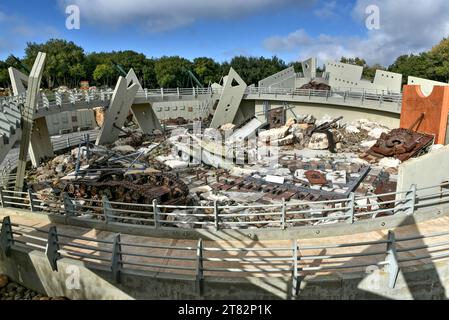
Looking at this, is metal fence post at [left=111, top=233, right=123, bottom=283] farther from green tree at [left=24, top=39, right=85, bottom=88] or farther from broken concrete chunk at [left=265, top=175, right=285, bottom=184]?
green tree at [left=24, top=39, right=85, bottom=88]

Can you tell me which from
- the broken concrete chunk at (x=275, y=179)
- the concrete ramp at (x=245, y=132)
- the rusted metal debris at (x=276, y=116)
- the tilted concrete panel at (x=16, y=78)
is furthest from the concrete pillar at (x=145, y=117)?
the broken concrete chunk at (x=275, y=179)

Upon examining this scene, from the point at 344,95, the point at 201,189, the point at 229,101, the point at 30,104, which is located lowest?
the point at 201,189

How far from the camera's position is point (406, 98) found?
1961 cm

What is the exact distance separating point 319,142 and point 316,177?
6904mm

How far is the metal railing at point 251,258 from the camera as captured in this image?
5.68 metres

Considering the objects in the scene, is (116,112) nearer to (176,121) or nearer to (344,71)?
(176,121)

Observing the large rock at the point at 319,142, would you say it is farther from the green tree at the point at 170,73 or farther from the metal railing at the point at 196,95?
the green tree at the point at 170,73

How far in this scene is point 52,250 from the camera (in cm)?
646

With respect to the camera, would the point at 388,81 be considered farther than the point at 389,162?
Yes

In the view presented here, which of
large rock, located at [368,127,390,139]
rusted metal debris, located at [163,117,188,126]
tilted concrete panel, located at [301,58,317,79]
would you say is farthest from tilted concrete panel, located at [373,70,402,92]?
rusted metal debris, located at [163,117,188,126]

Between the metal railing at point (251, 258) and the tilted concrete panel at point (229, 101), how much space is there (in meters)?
23.1

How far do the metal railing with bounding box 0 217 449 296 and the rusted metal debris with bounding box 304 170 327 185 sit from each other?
22.1 ft

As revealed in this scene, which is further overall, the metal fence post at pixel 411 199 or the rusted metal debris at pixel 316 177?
the rusted metal debris at pixel 316 177

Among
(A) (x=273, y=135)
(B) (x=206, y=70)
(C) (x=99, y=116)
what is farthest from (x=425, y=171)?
(B) (x=206, y=70)
